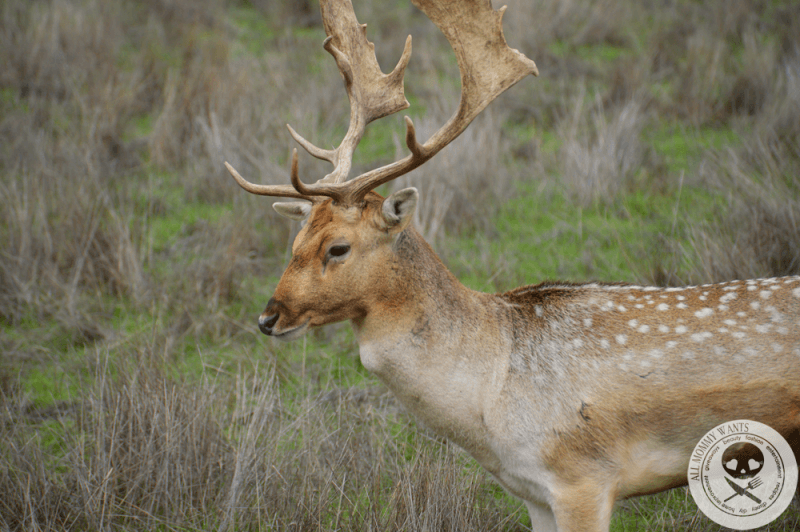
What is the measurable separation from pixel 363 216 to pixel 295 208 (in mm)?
427

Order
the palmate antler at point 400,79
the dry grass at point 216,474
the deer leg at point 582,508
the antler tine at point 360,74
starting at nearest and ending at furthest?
the deer leg at point 582,508, the palmate antler at point 400,79, the dry grass at point 216,474, the antler tine at point 360,74

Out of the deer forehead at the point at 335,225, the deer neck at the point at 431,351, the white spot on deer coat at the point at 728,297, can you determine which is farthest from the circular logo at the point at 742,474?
the deer forehead at the point at 335,225

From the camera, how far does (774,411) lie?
2.37 m

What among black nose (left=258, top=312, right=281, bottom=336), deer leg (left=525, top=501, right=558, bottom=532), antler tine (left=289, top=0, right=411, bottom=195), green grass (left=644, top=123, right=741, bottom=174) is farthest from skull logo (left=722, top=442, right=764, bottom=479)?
green grass (left=644, top=123, right=741, bottom=174)

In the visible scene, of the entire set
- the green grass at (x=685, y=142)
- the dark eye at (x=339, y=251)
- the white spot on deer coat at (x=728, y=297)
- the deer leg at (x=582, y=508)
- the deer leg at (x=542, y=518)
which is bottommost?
the deer leg at (x=542, y=518)

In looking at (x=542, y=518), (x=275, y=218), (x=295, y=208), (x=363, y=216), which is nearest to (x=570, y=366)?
(x=542, y=518)

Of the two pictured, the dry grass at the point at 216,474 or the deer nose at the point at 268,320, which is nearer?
the deer nose at the point at 268,320

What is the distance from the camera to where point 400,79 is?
11.1 ft

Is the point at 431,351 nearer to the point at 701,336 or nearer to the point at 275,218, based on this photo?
the point at 701,336

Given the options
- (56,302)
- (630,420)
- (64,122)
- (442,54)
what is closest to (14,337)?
(56,302)

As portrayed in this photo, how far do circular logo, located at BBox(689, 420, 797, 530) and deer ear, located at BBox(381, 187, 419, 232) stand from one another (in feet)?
4.63

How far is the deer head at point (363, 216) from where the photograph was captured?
257 centimetres

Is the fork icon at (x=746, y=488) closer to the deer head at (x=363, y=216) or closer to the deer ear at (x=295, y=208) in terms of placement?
the deer head at (x=363, y=216)

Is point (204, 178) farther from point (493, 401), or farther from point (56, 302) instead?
point (493, 401)
